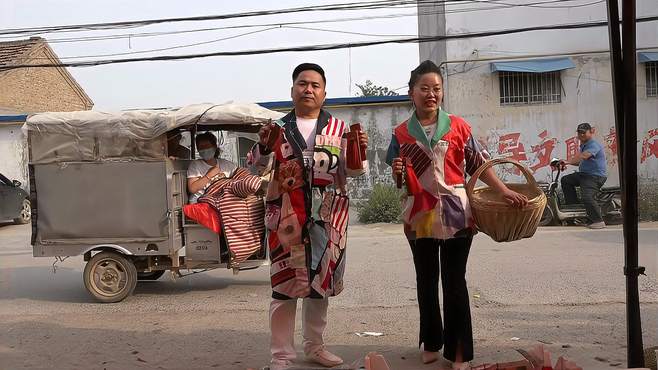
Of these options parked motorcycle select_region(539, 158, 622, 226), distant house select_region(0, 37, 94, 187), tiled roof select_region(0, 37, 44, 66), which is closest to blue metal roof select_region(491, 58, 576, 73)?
parked motorcycle select_region(539, 158, 622, 226)

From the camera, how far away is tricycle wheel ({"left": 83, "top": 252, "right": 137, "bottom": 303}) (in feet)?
21.6

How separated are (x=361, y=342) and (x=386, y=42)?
38.0ft

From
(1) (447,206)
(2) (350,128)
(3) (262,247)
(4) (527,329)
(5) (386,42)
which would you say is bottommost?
(4) (527,329)

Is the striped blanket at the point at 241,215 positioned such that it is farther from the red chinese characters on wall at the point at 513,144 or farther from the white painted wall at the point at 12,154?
the white painted wall at the point at 12,154

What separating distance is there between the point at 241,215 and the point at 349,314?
145 centimetres

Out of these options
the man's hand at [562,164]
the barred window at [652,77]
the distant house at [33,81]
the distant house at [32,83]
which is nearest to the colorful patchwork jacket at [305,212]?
the man's hand at [562,164]

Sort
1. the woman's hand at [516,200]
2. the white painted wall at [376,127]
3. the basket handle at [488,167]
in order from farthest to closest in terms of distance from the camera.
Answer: the white painted wall at [376,127], the basket handle at [488,167], the woman's hand at [516,200]

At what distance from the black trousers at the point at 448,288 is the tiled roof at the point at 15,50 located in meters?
24.7

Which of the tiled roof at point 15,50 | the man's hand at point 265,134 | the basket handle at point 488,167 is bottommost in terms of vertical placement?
the basket handle at point 488,167

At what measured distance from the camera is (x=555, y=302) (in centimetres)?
585

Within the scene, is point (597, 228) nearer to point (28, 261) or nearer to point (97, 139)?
point (97, 139)

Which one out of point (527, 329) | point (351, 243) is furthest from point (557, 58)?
point (527, 329)

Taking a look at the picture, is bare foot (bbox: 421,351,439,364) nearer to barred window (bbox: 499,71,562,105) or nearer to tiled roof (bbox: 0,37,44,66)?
barred window (bbox: 499,71,562,105)

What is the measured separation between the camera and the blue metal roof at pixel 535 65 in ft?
51.7
